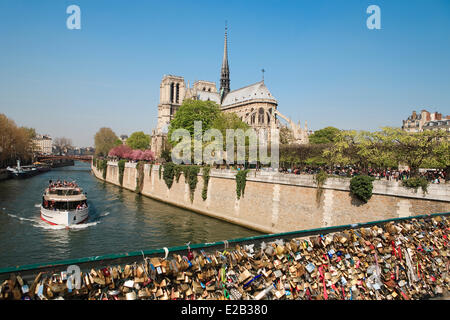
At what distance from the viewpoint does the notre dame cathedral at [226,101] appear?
68.9m

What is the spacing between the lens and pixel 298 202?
67.1 feet

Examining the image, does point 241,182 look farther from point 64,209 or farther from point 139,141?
point 139,141

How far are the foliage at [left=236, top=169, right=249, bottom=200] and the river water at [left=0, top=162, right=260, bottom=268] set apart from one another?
8.79 feet

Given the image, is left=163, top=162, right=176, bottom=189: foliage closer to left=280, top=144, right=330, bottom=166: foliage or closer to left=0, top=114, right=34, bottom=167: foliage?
left=280, top=144, right=330, bottom=166: foliage

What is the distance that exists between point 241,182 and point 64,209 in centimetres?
1336

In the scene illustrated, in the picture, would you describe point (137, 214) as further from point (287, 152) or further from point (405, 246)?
point (405, 246)

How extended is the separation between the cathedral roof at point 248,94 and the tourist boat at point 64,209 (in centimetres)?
5305

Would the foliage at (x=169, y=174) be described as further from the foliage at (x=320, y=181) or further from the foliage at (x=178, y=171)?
the foliage at (x=320, y=181)

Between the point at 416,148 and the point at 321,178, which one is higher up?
the point at 416,148

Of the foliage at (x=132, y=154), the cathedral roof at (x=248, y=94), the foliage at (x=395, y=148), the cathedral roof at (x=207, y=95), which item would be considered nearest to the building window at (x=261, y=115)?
the cathedral roof at (x=248, y=94)

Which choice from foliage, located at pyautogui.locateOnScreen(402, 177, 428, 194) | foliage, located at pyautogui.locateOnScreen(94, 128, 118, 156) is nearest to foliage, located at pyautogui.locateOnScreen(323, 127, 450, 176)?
foliage, located at pyautogui.locateOnScreen(402, 177, 428, 194)

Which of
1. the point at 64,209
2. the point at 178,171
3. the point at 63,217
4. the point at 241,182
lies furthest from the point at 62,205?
the point at 241,182

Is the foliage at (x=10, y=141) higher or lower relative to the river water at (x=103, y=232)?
higher
